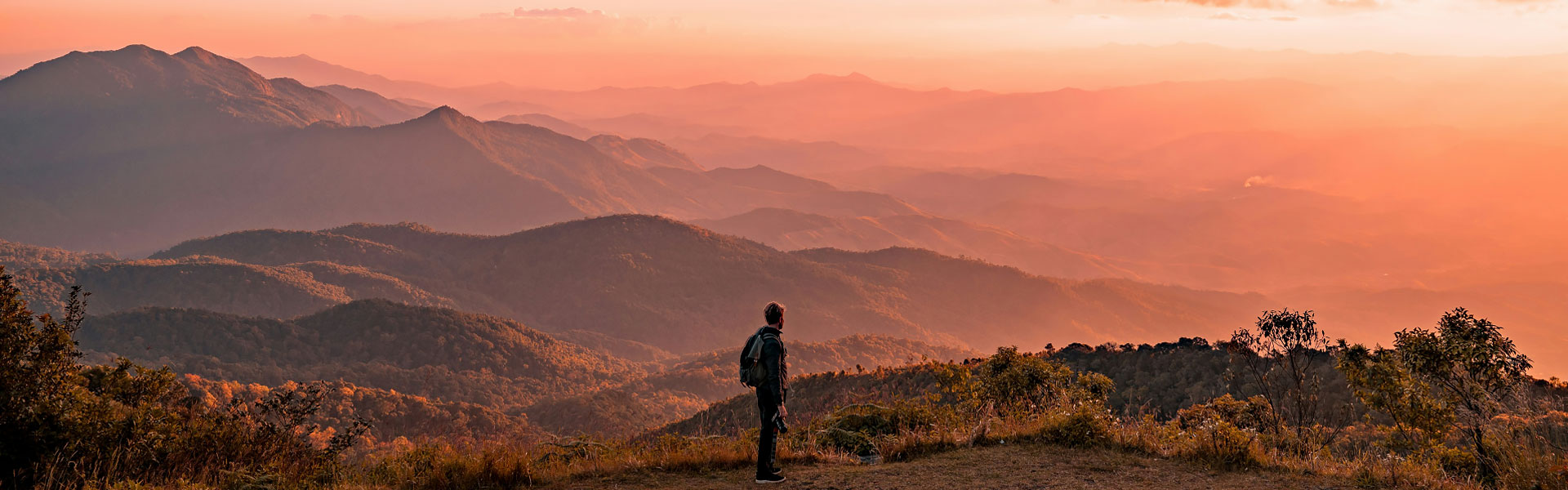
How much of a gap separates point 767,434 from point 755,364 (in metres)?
0.88

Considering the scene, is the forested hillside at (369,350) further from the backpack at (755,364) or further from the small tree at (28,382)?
the backpack at (755,364)

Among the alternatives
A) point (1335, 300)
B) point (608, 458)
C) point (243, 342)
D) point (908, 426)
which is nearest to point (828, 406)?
point (908, 426)

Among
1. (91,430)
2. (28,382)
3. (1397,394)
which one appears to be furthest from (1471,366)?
(28,382)

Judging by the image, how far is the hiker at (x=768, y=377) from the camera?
33.6 feet

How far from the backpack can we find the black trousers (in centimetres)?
19

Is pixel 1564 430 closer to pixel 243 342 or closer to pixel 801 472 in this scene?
pixel 801 472

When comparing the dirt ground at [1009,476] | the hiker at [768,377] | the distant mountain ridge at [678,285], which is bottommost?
the dirt ground at [1009,476]

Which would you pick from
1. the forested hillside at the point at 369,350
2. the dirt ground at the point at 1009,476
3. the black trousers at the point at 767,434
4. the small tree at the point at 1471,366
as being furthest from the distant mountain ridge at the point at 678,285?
the small tree at the point at 1471,366

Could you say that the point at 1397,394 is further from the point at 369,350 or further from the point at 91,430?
the point at 369,350

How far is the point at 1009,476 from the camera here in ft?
34.3

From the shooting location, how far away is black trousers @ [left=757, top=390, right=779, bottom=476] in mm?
10305

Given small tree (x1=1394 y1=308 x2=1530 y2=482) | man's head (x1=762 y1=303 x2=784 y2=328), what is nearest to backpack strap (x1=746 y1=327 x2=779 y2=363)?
man's head (x1=762 y1=303 x2=784 y2=328)

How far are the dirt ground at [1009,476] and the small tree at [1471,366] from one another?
2.02 metres

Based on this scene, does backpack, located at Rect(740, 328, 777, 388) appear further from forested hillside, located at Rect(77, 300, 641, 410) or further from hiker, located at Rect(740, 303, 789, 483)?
forested hillside, located at Rect(77, 300, 641, 410)
